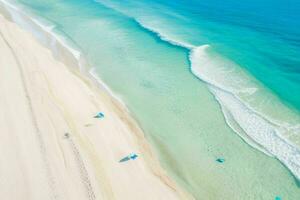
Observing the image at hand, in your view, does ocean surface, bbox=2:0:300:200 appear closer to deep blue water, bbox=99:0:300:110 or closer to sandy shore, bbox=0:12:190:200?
deep blue water, bbox=99:0:300:110

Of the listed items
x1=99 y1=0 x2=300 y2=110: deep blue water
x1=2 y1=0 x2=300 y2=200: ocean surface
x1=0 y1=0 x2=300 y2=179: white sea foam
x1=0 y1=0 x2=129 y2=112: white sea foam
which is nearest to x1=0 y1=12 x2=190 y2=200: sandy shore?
x1=2 y1=0 x2=300 y2=200: ocean surface

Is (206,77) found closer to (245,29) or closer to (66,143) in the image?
(245,29)

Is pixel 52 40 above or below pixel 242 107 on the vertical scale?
above

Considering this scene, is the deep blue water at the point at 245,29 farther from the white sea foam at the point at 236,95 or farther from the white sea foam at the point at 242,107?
the white sea foam at the point at 242,107

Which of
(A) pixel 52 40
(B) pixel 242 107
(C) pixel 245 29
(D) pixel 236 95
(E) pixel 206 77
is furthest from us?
(C) pixel 245 29

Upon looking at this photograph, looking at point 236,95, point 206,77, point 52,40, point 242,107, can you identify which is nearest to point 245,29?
point 206,77

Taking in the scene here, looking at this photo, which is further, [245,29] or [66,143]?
[245,29]
